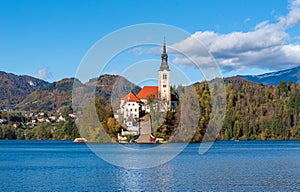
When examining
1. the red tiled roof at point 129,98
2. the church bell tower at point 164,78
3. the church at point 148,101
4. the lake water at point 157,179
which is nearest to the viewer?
the lake water at point 157,179

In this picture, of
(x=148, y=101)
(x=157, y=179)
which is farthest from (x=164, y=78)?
(x=157, y=179)

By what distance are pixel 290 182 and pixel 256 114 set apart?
127641 mm

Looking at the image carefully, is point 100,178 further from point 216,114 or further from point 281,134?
point 281,134

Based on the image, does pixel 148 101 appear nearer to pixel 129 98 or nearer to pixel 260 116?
pixel 129 98

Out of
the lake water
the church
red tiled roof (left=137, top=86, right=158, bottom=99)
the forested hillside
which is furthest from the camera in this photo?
the forested hillside

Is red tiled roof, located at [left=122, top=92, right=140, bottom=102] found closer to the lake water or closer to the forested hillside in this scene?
the forested hillside

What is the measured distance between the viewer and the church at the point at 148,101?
5108 inches

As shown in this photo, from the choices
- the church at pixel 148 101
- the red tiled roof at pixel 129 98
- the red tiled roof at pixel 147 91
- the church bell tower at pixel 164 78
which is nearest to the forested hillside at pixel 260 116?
the church bell tower at pixel 164 78

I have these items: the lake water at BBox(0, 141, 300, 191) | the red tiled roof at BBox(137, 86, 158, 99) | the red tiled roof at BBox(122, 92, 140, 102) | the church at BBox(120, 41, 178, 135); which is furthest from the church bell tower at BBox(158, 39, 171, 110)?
the lake water at BBox(0, 141, 300, 191)

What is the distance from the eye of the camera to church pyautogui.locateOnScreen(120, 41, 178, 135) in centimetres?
12975

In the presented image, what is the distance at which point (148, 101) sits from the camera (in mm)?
A: 135750

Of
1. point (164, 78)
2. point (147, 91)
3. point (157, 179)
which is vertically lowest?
point (157, 179)

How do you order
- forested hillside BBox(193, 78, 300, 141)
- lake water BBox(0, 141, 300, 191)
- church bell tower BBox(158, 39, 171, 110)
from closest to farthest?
1. lake water BBox(0, 141, 300, 191)
2. church bell tower BBox(158, 39, 171, 110)
3. forested hillside BBox(193, 78, 300, 141)

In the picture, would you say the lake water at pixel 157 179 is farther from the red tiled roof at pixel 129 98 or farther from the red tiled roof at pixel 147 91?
the red tiled roof at pixel 147 91
